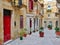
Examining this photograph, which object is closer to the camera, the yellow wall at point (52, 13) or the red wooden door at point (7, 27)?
the red wooden door at point (7, 27)

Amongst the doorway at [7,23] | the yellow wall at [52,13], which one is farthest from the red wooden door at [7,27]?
the yellow wall at [52,13]

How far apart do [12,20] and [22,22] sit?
17.4 feet

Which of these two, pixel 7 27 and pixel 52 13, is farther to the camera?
pixel 52 13

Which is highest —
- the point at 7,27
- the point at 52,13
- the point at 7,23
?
the point at 52,13

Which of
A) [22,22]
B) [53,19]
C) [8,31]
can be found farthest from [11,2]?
[53,19]

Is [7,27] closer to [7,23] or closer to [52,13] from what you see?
[7,23]

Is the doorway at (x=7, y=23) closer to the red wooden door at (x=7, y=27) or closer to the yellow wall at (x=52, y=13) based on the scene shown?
the red wooden door at (x=7, y=27)

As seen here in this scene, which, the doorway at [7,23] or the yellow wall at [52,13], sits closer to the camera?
Answer: the doorway at [7,23]

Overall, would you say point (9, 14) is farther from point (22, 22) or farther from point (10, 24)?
point (22, 22)

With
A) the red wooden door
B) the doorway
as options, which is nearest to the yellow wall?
the doorway

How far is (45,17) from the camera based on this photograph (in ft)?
197

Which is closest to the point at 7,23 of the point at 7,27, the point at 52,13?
the point at 7,27

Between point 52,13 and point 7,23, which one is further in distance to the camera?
point 52,13

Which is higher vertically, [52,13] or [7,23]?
[52,13]
